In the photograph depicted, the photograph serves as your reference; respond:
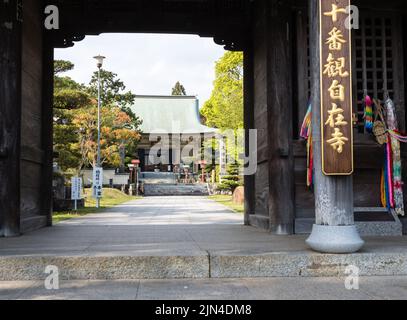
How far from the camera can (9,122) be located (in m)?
7.25

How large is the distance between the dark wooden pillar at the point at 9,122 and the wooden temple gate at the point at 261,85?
2 centimetres

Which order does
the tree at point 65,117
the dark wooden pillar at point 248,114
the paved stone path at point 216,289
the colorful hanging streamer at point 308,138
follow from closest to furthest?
1. the paved stone path at point 216,289
2. the colorful hanging streamer at point 308,138
3. the dark wooden pillar at point 248,114
4. the tree at point 65,117

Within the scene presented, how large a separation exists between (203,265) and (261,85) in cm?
490

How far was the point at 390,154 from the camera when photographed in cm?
786

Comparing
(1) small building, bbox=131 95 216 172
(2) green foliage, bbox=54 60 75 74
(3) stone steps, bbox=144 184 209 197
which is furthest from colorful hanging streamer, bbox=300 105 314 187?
(1) small building, bbox=131 95 216 172

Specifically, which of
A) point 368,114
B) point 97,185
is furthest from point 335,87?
point 97,185

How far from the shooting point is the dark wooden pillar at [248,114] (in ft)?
33.0

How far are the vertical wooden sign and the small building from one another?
44.5 metres

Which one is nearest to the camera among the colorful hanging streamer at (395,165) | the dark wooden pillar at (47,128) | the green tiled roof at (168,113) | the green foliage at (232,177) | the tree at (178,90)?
the colorful hanging streamer at (395,165)

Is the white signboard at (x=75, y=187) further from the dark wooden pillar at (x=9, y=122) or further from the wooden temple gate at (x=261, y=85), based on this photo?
the dark wooden pillar at (x=9, y=122)

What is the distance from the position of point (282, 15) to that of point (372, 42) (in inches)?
70.5

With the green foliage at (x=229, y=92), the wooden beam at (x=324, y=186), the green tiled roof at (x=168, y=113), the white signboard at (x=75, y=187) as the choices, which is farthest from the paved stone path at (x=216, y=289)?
the green tiled roof at (x=168, y=113)

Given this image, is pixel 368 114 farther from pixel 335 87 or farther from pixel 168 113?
pixel 168 113
